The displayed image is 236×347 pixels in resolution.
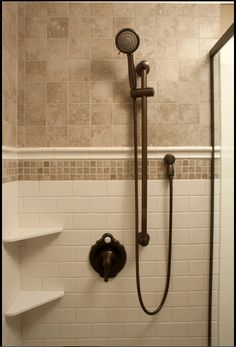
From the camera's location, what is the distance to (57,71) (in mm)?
1245

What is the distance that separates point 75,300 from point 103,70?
4.05 feet

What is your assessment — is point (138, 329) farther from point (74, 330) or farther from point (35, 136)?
point (35, 136)

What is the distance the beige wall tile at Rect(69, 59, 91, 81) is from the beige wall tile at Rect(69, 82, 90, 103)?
0.03 meters

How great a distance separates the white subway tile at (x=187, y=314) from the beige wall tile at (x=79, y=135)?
102 cm

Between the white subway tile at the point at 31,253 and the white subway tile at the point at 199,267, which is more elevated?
the white subway tile at the point at 31,253

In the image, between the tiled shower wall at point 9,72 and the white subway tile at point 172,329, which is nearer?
the tiled shower wall at point 9,72

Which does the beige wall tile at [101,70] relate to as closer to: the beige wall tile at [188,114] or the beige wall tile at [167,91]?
the beige wall tile at [167,91]

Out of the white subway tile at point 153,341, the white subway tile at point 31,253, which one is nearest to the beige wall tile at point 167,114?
the white subway tile at point 31,253

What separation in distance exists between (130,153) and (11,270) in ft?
2.76

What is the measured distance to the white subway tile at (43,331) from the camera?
1.27 metres

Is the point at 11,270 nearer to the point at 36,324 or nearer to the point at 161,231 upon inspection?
the point at 36,324

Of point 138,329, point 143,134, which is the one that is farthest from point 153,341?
point 143,134

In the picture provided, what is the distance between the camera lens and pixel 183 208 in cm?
127

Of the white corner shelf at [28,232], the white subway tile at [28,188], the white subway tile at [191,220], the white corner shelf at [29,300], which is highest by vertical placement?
the white subway tile at [28,188]
